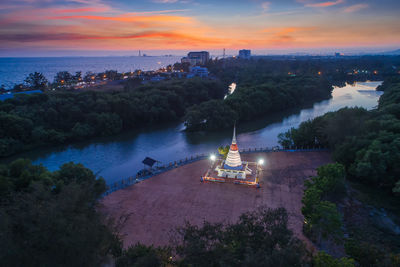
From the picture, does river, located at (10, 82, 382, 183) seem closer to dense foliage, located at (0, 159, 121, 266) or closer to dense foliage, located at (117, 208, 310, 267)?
dense foliage, located at (0, 159, 121, 266)

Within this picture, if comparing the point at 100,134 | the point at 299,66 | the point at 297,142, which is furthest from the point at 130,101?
the point at 299,66

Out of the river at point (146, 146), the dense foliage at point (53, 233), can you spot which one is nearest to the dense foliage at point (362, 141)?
the river at point (146, 146)

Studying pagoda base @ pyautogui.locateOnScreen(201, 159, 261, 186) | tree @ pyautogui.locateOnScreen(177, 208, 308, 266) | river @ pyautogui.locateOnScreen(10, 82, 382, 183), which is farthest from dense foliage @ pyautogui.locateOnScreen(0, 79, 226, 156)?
tree @ pyautogui.locateOnScreen(177, 208, 308, 266)

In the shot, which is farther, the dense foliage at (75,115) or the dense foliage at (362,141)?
the dense foliage at (75,115)

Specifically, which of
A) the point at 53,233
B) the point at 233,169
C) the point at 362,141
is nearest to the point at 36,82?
the point at 233,169

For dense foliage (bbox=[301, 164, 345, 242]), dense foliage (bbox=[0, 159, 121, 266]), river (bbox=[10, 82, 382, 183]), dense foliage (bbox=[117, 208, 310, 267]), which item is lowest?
river (bbox=[10, 82, 382, 183])

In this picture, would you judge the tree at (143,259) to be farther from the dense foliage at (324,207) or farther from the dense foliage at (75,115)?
the dense foliage at (75,115)
